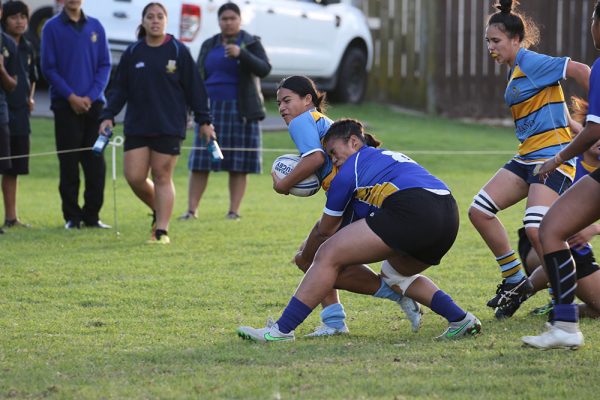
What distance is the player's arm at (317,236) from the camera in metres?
6.15

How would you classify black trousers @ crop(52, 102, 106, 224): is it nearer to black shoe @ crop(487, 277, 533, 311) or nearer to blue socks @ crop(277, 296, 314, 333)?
black shoe @ crop(487, 277, 533, 311)

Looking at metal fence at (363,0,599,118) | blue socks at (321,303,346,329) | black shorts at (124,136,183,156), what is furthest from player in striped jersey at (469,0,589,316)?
metal fence at (363,0,599,118)

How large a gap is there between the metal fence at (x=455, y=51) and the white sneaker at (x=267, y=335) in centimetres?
1723

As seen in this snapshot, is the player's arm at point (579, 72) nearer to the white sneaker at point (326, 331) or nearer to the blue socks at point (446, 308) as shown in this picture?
the blue socks at point (446, 308)

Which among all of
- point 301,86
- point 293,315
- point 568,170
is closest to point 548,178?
point 568,170

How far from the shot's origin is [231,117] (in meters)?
12.2

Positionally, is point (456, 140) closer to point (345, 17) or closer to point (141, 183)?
point (345, 17)

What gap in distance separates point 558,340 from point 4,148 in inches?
257

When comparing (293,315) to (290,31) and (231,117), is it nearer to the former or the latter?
(231,117)

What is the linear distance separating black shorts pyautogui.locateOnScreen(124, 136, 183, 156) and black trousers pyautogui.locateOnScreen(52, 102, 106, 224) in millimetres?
1289


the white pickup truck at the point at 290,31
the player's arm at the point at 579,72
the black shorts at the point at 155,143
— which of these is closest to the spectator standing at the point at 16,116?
the black shorts at the point at 155,143

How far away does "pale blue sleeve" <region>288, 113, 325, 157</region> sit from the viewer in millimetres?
6305

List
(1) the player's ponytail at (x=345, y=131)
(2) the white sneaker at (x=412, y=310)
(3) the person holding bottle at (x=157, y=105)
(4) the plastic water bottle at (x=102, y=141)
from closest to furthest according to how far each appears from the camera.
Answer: (1) the player's ponytail at (x=345, y=131), (2) the white sneaker at (x=412, y=310), (4) the plastic water bottle at (x=102, y=141), (3) the person holding bottle at (x=157, y=105)

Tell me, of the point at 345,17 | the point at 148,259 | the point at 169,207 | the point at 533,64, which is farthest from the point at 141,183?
the point at 345,17
